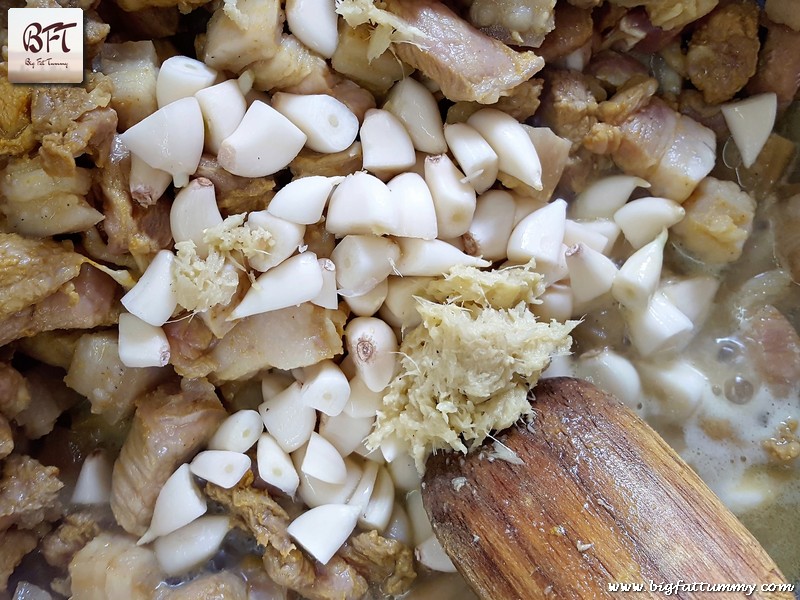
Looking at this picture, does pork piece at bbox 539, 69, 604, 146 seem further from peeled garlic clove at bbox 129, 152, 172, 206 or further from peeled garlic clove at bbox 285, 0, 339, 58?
peeled garlic clove at bbox 129, 152, 172, 206

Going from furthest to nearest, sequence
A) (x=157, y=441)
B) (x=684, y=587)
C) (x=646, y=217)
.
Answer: (x=646, y=217), (x=157, y=441), (x=684, y=587)

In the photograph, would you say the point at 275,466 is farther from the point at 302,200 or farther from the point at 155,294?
the point at 302,200

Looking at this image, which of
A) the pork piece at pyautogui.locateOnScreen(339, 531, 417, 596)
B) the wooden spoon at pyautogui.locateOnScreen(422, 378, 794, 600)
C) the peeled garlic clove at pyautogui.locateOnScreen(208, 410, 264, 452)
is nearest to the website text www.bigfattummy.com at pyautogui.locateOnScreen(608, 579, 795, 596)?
the wooden spoon at pyautogui.locateOnScreen(422, 378, 794, 600)

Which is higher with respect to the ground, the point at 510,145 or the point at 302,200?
the point at 510,145

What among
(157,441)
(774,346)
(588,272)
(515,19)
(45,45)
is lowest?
(157,441)

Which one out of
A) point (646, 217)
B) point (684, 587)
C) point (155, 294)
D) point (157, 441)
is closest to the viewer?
point (684, 587)

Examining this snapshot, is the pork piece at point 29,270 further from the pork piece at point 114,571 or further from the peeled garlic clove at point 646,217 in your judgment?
the peeled garlic clove at point 646,217

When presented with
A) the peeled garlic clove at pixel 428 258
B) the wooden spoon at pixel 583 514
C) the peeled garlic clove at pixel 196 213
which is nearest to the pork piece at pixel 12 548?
A: the peeled garlic clove at pixel 196 213

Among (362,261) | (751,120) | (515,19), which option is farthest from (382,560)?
(751,120)
